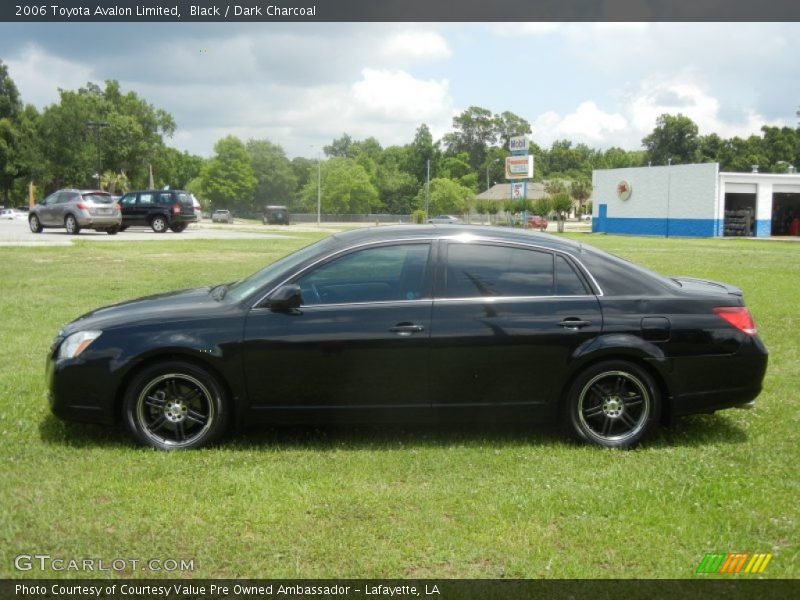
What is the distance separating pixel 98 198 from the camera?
101 ft

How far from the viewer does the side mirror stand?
5348 millimetres

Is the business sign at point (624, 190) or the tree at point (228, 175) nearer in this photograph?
the business sign at point (624, 190)

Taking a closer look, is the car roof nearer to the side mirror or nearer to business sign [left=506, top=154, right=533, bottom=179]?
the side mirror

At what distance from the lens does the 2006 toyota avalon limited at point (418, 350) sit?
5.33 metres

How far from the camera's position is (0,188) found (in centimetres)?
8375

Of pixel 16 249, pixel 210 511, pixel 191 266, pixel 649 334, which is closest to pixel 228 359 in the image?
pixel 210 511

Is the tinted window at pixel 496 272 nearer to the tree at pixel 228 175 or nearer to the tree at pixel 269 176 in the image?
the tree at pixel 228 175

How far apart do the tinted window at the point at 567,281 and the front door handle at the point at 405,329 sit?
1.04 meters

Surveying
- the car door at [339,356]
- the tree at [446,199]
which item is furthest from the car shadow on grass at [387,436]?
the tree at [446,199]

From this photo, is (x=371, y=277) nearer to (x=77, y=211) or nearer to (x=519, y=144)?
(x=77, y=211)

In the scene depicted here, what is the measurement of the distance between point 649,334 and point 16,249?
20.8m

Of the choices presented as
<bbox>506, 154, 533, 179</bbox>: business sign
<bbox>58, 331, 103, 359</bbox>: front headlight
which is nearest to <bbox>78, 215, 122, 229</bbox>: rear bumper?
<bbox>58, 331, 103, 359</bbox>: front headlight

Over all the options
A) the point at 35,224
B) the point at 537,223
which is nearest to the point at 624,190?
the point at 537,223

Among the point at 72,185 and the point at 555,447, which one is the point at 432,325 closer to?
the point at 555,447
